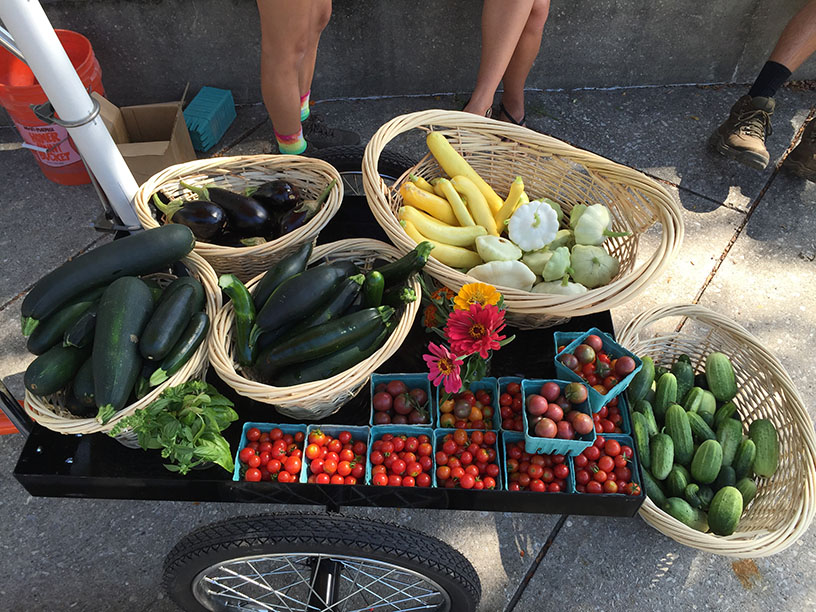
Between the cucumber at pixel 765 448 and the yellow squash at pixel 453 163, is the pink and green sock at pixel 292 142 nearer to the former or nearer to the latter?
the yellow squash at pixel 453 163

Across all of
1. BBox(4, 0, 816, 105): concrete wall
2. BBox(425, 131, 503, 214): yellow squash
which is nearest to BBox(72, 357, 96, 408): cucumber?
BBox(425, 131, 503, 214): yellow squash

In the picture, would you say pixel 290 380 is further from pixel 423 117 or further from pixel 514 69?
pixel 514 69

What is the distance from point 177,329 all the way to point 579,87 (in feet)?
10.5

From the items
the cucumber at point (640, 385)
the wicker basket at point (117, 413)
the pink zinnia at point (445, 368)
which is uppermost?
the pink zinnia at point (445, 368)

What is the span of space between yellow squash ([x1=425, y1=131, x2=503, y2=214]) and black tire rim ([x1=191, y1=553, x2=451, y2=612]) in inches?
46.8

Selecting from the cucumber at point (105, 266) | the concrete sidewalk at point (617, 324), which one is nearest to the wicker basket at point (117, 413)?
the cucumber at point (105, 266)

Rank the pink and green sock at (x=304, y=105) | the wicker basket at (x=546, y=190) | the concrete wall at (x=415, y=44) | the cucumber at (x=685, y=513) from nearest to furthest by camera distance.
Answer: the wicker basket at (x=546, y=190) < the cucumber at (x=685, y=513) < the pink and green sock at (x=304, y=105) < the concrete wall at (x=415, y=44)

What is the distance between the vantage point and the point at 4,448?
225 cm

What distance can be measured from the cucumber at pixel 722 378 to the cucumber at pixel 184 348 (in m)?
1.69

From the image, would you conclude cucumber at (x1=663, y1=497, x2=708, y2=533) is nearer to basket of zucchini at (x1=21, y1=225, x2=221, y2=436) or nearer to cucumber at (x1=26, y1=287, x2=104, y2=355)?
basket of zucchini at (x1=21, y1=225, x2=221, y2=436)

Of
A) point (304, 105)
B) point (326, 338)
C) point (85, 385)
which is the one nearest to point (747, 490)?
point (326, 338)

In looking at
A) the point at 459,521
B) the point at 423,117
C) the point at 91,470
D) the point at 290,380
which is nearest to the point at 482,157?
the point at 423,117

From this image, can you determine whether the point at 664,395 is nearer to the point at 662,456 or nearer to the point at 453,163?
the point at 662,456

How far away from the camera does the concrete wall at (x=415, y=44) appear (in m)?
3.28
